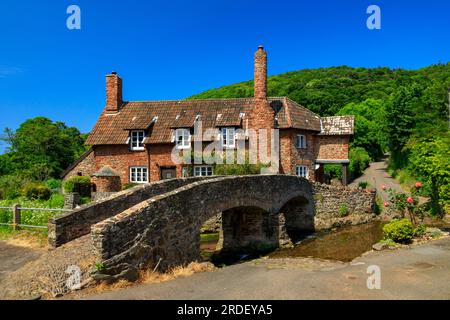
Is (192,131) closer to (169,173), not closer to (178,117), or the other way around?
(178,117)

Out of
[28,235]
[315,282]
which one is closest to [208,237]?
[28,235]

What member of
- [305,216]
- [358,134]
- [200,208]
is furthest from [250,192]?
[358,134]

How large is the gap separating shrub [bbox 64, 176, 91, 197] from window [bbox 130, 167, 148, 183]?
345 cm

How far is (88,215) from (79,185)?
17.4 m

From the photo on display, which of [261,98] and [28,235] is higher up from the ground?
[261,98]

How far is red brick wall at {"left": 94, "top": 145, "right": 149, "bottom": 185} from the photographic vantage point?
99.5ft

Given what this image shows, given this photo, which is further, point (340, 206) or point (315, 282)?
point (340, 206)

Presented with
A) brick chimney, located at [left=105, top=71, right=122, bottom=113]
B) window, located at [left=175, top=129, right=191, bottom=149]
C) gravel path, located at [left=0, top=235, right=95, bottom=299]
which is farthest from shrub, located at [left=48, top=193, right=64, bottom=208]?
gravel path, located at [left=0, top=235, right=95, bottom=299]

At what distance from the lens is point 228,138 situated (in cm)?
2902

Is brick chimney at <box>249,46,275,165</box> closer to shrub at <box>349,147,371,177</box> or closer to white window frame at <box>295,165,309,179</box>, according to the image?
white window frame at <box>295,165,309,179</box>
